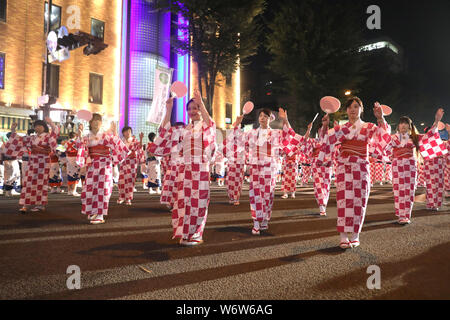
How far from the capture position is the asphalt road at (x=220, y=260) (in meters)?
2.75

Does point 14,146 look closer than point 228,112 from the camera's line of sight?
Yes

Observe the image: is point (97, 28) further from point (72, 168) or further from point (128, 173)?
point (128, 173)

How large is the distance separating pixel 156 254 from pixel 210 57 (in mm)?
14445

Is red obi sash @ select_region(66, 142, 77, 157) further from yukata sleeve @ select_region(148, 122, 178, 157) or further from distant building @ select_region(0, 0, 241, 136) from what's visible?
yukata sleeve @ select_region(148, 122, 178, 157)

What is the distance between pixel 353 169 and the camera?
4371mm

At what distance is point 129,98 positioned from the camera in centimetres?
1850

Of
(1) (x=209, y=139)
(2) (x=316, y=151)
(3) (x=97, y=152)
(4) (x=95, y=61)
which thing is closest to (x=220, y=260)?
(1) (x=209, y=139)

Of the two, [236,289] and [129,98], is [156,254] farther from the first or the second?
[129,98]

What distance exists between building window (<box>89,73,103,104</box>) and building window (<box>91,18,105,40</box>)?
2209 millimetres

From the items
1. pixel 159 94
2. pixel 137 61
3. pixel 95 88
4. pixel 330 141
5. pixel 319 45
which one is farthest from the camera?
pixel 319 45

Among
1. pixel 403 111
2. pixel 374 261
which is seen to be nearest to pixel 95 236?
pixel 374 261

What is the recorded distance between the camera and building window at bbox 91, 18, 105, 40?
18.1 meters

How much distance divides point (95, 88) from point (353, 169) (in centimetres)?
1663
